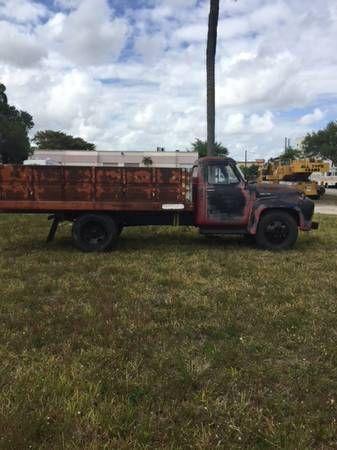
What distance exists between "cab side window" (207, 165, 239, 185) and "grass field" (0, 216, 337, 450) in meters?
2.23

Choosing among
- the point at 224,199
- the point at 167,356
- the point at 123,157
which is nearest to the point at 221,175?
the point at 224,199

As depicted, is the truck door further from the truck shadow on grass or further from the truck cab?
the truck shadow on grass

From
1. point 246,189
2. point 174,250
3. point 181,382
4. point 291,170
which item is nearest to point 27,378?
point 181,382

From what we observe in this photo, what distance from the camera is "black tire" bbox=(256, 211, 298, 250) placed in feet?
35.2

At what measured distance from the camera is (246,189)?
10.7m

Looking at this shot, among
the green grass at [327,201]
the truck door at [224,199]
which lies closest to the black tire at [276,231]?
the truck door at [224,199]

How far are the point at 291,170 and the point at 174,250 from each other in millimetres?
24089

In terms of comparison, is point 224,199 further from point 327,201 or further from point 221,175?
point 327,201

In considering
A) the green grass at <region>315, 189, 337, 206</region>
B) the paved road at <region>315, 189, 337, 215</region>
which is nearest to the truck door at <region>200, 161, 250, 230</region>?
the paved road at <region>315, 189, 337, 215</region>

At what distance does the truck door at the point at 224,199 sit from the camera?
418 inches

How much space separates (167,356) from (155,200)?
5.78 m

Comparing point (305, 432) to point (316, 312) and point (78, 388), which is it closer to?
point (78, 388)

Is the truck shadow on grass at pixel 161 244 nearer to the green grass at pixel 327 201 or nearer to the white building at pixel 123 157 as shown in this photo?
the green grass at pixel 327 201

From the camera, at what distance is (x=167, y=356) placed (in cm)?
477
